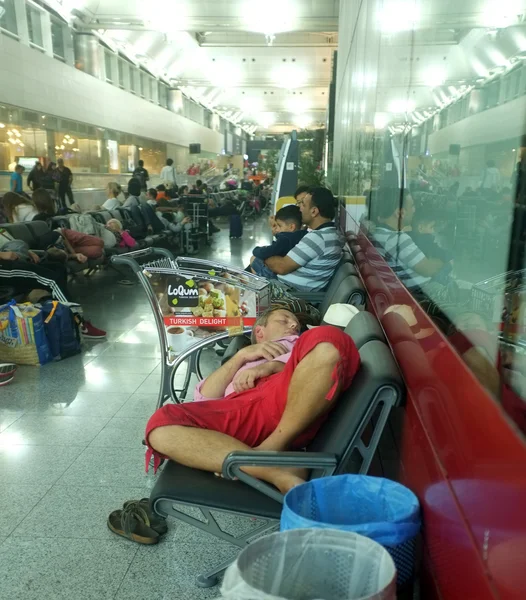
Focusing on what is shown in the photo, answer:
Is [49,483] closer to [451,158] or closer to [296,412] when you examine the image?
[296,412]

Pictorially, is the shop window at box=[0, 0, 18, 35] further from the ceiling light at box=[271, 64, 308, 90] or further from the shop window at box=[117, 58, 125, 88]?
the ceiling light at box=[271, 64, 308, 90]

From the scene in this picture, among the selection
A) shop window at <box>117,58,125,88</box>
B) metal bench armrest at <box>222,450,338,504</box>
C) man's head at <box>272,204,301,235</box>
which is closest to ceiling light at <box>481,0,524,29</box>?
metal bench armrest at <box>222,450,338,504</box>

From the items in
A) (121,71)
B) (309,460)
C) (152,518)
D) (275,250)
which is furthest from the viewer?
(121,71)

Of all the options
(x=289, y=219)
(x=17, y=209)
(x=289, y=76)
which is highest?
(x=289, y=76)

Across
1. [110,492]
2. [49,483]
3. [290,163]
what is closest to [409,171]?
[110,492]

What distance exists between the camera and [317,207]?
506cm

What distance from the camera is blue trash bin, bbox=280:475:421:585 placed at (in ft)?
4.83

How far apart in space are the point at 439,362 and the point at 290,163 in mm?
10957

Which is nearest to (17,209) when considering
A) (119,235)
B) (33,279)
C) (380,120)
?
(119,235)

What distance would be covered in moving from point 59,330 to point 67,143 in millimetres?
15822

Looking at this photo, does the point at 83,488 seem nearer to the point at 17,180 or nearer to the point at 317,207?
the point at 317,207

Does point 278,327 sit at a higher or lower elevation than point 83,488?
higher

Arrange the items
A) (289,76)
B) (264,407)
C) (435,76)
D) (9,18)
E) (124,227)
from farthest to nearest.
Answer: (289,76) → (9,18) → (124,227) → (264,407) → (435,76)

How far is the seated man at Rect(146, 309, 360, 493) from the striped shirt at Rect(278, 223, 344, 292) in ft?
6.61
